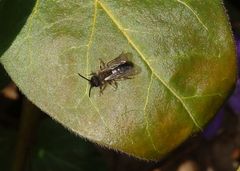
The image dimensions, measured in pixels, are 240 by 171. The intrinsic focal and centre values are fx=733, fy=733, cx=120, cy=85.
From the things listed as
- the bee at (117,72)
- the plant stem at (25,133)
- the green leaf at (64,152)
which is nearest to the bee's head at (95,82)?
the bee at (117,72)

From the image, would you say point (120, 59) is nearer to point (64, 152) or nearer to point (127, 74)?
point (127, 74)

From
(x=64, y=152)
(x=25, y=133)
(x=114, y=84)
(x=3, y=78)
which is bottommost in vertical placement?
(x=64, y=152)

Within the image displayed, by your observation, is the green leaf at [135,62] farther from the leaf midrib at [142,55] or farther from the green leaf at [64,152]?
the green leaf at [64,152]

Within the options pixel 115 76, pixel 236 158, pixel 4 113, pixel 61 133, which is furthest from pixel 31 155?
pixel 236 158

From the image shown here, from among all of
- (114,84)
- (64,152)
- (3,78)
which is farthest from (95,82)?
(64,152)

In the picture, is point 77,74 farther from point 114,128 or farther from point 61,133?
point 61,133

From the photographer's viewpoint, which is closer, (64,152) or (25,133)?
(25,133)

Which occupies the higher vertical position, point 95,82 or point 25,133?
point 95,82

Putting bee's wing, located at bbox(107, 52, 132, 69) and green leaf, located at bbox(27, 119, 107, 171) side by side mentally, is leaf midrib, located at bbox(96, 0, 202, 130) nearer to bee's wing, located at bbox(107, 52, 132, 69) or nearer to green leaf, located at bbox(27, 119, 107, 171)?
bee's wing, located at bbox(107, 52, 132, 69)
